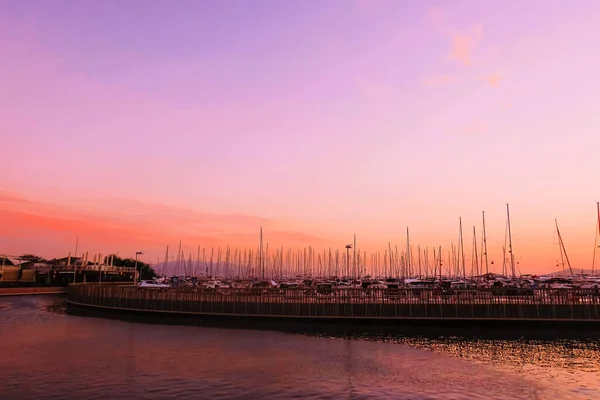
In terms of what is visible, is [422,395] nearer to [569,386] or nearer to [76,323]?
[569,386]

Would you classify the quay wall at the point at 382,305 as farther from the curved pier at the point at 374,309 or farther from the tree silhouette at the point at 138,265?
the tree silhouette at the point at 138,265

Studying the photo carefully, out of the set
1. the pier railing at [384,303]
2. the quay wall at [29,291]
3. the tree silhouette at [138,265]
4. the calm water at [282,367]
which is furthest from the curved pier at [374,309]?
the tree silhouette at [138,265]

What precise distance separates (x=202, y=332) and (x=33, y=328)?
47.4ft

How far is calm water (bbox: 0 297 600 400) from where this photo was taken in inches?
690

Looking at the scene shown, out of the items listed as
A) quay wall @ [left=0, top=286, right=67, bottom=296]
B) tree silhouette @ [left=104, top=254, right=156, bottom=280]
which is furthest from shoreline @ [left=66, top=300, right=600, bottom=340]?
tree silhouette @ [left=104, top=254, right=156, bottom=280]

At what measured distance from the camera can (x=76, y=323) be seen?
38.0 m

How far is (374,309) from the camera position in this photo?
3584 cm

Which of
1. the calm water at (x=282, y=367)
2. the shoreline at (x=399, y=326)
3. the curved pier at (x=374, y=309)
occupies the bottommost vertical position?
the calm water at (x=282, y=367)

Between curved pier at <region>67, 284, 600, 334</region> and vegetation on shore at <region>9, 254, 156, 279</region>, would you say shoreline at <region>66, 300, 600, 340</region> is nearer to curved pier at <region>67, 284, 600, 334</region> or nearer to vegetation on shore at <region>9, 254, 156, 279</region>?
curved pier at <region>67, 284, 600, 334</region>

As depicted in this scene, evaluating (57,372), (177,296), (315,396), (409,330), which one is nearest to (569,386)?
(315,396)

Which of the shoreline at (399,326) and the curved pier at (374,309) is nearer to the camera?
the shoreline at (399,326)

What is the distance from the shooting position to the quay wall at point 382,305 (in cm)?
3334

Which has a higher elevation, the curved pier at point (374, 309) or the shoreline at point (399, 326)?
the curved pier at point (374, 309)

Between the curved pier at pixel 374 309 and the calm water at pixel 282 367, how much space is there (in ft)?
16.2
